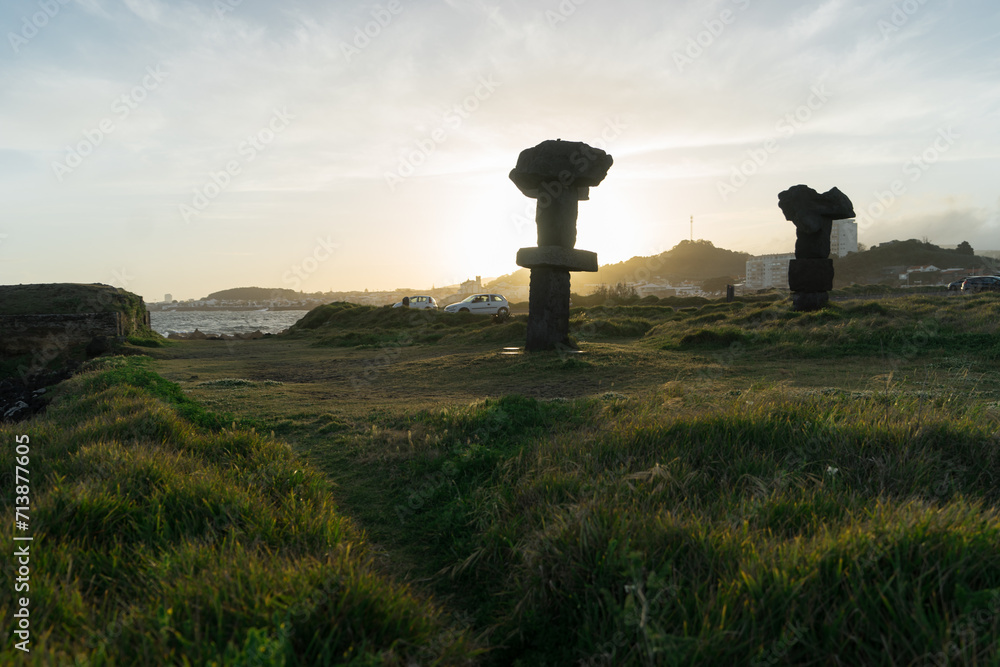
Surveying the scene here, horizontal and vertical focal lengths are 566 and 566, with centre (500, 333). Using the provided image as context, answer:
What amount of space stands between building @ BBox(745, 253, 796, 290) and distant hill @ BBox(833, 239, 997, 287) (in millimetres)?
12435

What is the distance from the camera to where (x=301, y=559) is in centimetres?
266

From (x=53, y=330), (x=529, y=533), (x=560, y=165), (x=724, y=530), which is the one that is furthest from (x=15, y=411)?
(x=724, y=530)

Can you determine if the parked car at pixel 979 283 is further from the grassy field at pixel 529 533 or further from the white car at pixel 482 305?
the grassy field at pixel 529 533

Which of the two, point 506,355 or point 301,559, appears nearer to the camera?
point 301,559

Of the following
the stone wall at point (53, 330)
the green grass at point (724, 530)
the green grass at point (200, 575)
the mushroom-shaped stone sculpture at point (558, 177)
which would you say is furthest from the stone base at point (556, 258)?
the stone wall at point (53, 330)

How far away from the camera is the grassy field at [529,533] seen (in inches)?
81.6

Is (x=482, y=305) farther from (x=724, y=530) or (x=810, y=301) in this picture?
(x=724, y=530)

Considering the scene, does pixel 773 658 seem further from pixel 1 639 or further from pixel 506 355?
pixel 506 355

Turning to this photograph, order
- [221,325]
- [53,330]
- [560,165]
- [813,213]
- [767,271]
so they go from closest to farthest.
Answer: [560,165], [53,330], [813,213], [221,325], [767,271]

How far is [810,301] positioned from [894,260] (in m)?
88.3

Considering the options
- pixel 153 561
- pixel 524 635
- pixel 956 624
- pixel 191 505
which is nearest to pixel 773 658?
pixel 956 624

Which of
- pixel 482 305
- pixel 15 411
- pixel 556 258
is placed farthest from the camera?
pixel 482 305

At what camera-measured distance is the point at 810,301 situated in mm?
17922

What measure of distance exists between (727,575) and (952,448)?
8.42 ft
